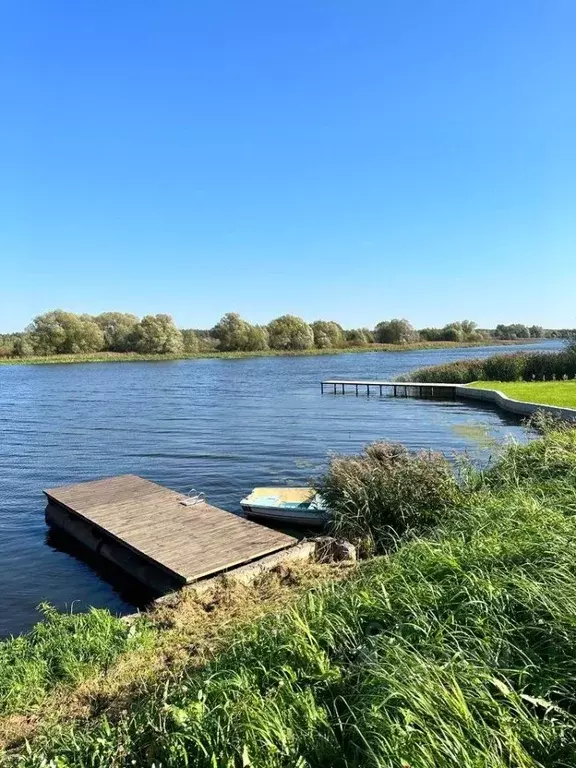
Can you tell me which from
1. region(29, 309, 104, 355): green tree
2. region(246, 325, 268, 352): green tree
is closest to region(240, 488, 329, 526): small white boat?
region(29, 309, 104, 355): green tree

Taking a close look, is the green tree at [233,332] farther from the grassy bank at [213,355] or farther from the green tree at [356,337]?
the green tree at [356,337]

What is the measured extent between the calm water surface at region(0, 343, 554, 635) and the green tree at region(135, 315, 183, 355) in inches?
2169

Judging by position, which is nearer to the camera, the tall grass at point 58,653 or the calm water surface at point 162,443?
the tall grass at point 58,653

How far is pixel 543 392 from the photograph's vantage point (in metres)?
27.9

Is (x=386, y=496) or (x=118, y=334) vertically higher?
(x=118, y=334)

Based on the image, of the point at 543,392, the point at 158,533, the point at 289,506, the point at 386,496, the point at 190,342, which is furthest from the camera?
the point at 190,342

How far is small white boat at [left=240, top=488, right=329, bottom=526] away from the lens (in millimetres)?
11016

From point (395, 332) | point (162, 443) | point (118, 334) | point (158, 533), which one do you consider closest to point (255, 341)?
point (118, 334)

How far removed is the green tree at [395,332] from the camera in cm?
12112

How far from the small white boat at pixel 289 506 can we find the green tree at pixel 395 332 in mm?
112114

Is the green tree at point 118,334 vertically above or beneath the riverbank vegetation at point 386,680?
above

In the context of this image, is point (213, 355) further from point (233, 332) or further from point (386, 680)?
point (386, 680)

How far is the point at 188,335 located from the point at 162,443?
87.0 meters

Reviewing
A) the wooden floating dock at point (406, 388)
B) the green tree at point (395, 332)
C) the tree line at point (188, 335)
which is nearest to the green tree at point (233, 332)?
Answer: the tree line at point (188, 335)
